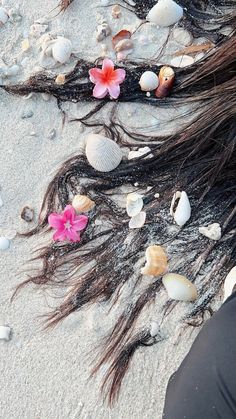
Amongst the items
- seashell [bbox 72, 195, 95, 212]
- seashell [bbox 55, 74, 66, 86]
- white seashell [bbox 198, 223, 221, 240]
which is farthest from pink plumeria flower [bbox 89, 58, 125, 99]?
white seashell [bbox 198, 223, 221, 240]

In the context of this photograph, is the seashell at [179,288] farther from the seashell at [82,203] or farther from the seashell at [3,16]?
the seashell at [3,16]

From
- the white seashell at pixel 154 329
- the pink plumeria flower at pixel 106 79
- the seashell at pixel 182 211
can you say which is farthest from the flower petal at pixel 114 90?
the white seashell at pixel 154 329

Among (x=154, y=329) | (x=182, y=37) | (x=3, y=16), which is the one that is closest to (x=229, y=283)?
(x=154, y=329)

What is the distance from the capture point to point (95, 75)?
2.17 metres

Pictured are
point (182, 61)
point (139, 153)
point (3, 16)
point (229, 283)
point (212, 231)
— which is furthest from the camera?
point (3, 16)

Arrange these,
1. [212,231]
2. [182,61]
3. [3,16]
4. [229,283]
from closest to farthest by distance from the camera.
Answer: [229,283]
[212,231]
[182,61]
[3,16]

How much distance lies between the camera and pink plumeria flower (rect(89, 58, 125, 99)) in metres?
2.16

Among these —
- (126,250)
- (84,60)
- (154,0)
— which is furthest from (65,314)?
(154,0)

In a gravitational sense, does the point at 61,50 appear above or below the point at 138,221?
above

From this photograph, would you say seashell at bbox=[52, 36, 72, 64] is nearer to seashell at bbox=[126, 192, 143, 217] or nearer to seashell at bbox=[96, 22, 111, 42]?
seashell at bbox=[96, 22, 111, 42]

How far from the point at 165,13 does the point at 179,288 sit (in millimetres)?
910

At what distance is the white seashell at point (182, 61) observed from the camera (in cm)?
221

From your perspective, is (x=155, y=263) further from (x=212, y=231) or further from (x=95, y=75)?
(x=95, y=75)

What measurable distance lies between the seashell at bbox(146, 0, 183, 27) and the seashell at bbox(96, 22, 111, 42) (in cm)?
14
